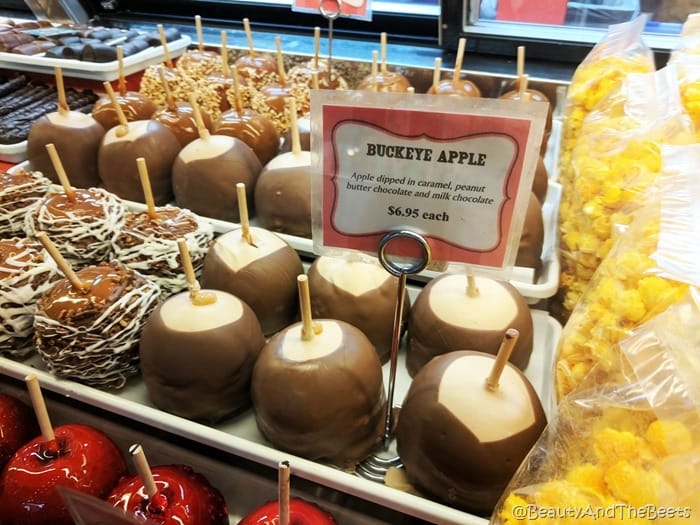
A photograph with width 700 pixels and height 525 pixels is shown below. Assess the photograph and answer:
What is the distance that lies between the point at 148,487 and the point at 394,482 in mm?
352

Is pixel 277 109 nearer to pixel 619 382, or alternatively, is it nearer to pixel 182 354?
pixel 182 354

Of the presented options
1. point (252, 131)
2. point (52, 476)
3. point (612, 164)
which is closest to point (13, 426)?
point (52, 476)

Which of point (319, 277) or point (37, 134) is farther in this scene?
point (37, 134)

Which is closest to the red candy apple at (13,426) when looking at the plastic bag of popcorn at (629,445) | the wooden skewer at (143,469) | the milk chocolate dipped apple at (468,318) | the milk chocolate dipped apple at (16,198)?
the wooden skewer at (143,469)

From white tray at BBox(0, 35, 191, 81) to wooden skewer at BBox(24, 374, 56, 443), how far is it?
60.7 inches

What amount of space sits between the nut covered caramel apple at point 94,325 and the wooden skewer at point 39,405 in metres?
0.15

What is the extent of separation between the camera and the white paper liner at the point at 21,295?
40.6 inches

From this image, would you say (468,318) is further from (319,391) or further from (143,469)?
(143,469)

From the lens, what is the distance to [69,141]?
1474 millimetres

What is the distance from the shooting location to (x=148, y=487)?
717 millimetres

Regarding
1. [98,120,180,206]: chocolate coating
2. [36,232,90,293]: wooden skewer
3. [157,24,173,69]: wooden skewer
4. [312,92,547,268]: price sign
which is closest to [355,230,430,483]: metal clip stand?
[312,92,547,268]: price sign

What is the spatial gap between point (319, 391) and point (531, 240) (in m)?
0.59

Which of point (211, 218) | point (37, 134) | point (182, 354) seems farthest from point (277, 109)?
point (182, 354)

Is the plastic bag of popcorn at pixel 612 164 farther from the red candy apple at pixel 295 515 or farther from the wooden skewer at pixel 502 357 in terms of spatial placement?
the red candy apple at pixel 295 515
